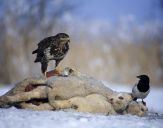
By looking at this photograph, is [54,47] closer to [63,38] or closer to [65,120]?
[63,38]

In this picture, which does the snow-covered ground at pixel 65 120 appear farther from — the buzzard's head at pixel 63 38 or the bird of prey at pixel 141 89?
the buzzard's head at pixel 63 38

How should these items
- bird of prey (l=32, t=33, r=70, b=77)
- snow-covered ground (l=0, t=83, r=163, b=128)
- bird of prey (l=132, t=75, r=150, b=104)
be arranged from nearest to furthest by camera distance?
1. snow-covered ground (l=0, t=83, r=163, b=128)
2. bird of prey (l=132, t=75, r=150, b=104)
3. bird of prey (l=32, t=33, r=70, b=77)

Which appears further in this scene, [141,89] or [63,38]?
[63,38]

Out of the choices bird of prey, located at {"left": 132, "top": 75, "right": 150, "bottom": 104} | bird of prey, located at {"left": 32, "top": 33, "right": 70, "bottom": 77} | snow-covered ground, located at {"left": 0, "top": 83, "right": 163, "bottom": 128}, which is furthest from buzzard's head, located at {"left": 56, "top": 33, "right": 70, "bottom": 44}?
snow-covered ground, located at {"left": 0, "top": 83, "right": 163, "bottom": 128}

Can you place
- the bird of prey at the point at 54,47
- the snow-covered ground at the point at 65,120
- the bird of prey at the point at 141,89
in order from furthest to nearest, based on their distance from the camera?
the bird of prey at the point at 54,47 → the bird of prey at the point at 141,89 → the snow-covered ground at the point at 65,120

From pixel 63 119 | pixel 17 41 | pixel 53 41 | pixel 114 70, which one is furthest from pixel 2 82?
pixel 63 119

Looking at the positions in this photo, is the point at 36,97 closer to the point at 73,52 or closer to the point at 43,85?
the point at 43,85

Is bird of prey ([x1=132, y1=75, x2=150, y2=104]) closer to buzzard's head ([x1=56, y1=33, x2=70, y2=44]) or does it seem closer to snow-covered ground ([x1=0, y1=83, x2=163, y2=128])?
snow-covered ground ([x1=0, y1=83, x2=163, y2=128])

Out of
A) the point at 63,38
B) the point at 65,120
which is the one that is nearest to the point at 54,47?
the point at 63,38

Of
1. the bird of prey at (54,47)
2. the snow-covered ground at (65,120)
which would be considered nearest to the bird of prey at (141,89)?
the snow-covered ground at (65,120)

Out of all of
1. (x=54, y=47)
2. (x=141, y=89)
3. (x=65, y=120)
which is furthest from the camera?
(x=54, y=47)

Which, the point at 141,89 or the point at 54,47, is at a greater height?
the point at 54,47

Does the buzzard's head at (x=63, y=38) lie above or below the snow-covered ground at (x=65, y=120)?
above

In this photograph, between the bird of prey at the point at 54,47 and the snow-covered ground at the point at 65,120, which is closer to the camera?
the snow-covered ground at the point at 65,120
